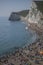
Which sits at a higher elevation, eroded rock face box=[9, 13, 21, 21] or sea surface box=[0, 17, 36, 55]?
sea surface box=[0, 17, 36, 55]

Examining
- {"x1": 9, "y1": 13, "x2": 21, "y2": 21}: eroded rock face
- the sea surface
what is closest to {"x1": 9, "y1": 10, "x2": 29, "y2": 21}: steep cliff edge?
{"x1": 9, "y1": 13, "x2": 21, "y2": 21}: eroded rock face

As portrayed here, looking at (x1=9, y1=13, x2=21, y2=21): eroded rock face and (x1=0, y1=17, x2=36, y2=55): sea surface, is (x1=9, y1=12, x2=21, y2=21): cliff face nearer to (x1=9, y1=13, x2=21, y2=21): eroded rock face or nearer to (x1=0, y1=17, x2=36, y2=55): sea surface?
(x1=9, y1=13, x2=21, y2=21): eroded rock face

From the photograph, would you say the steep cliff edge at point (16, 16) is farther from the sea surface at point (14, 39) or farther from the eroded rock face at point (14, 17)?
the sea surface at point (14, 39)

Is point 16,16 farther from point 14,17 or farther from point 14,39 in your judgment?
point 14,39

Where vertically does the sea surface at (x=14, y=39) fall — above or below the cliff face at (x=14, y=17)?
above

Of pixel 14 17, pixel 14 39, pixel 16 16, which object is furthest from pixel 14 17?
pixel 14 39

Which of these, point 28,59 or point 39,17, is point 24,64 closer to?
point 28,59

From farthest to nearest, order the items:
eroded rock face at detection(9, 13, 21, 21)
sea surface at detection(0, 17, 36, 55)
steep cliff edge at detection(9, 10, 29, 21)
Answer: eroded rock face at detection(9, 13, 21, 21) → steep cliff edge at detection(9, 10, 29, 21) → sea surface at detection(0, 17, 36, 55)

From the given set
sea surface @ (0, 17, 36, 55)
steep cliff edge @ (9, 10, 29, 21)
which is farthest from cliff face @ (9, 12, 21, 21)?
sea surface @ (0, 17, 36, 55)

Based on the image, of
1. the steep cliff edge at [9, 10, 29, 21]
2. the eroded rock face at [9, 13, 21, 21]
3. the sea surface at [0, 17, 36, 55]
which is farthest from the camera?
the eroded rock face at [9, 13, 21, 21]

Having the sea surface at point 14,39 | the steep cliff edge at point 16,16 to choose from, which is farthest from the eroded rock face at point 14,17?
the sea surface at point 14,39

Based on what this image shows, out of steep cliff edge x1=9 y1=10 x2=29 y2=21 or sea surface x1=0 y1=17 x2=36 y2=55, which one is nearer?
sea surface x1=0 y1=17 x2=36 y2=55
